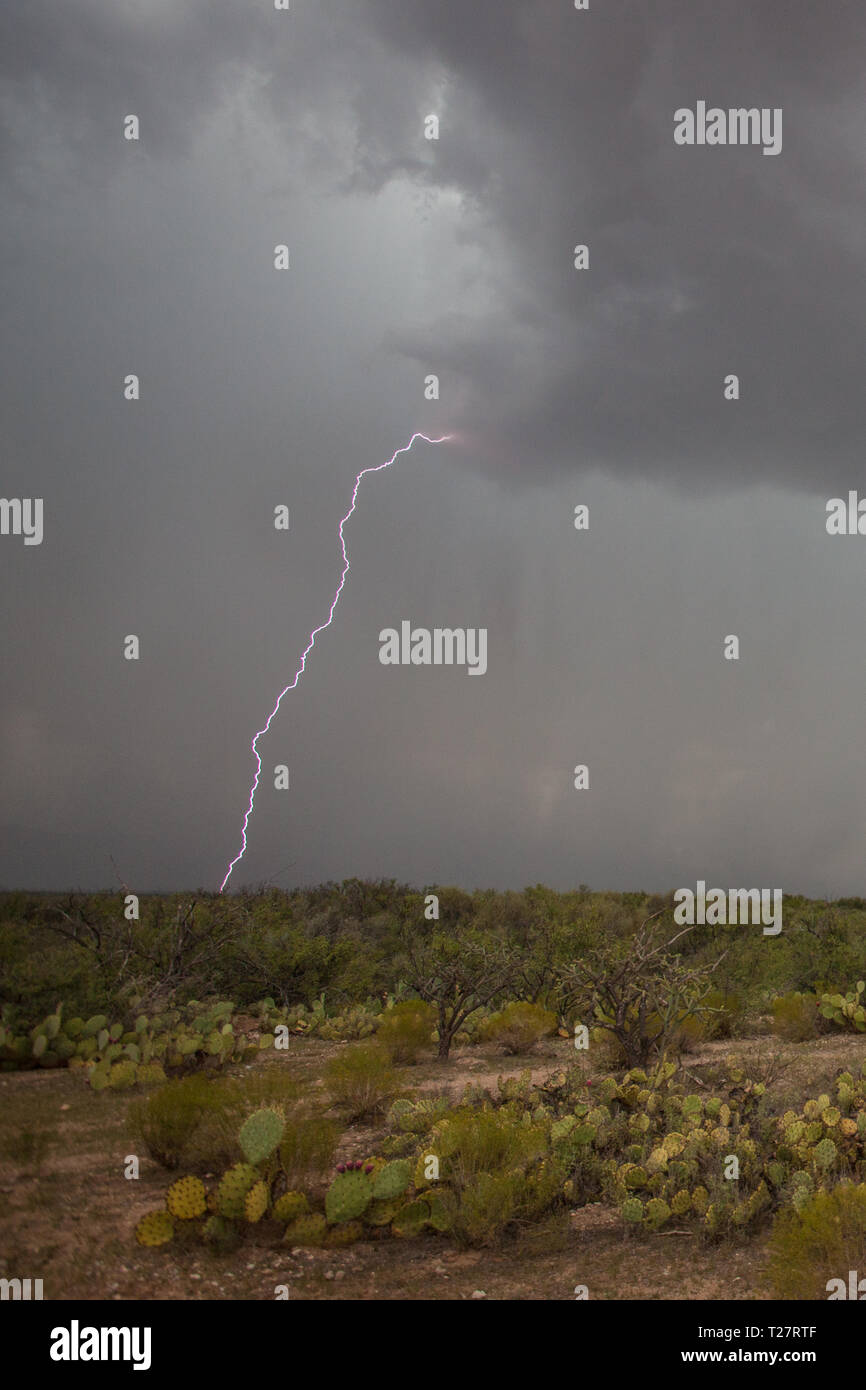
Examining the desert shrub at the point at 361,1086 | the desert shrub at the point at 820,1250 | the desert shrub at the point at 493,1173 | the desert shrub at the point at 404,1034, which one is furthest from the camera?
the desert shrub at the point at 404,1034

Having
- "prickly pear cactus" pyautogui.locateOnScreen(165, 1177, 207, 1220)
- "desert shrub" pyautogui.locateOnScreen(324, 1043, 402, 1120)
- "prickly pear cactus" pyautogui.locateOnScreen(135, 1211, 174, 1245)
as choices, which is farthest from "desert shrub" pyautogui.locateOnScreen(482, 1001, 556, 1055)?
"prickly pear cactus" pyautogui.locateOnScreen(135, 1211, 174, 1245)

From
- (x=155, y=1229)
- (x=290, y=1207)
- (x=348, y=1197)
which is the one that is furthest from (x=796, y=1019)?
(x=155, y=1229)

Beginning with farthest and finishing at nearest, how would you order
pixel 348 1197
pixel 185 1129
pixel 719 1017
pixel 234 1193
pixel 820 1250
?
pixel 719 1017 < pixel 185 1129 < pixel 348 1197 < pixel 234 1193 < pixel 820 1250

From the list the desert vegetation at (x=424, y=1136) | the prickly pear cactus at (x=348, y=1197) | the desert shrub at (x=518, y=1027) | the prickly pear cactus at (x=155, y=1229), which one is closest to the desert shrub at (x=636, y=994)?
the desert vegetation at (x=424, y=1136)

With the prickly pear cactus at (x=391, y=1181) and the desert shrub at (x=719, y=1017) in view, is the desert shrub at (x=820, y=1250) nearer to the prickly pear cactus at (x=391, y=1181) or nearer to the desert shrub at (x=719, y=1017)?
the prickly pear cactus at (x=391, y=1181)

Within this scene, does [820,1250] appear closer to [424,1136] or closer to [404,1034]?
[424,1136]

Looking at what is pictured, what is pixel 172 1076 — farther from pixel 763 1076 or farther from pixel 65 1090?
pixel 763 1076
